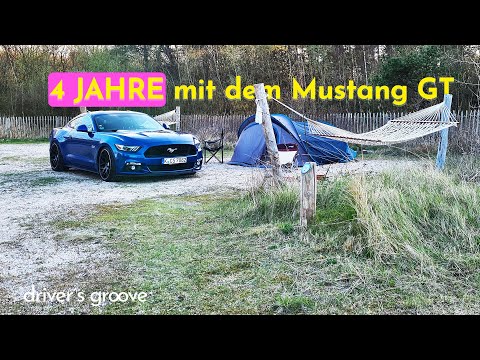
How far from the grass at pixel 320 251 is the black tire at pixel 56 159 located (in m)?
5.05

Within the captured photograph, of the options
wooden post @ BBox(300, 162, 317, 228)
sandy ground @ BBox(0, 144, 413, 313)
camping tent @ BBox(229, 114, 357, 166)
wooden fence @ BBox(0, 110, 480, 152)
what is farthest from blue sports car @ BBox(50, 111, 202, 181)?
wooden fence @ BBox(0, 110, 480, 152)

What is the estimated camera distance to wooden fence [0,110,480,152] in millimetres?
14453

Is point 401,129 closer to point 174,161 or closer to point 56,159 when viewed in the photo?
point 174,161

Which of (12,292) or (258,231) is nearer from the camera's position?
(12,292)

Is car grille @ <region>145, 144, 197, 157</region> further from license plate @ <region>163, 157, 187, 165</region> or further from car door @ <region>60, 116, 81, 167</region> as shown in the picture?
car door @ <region>60, 116, 81, 167</region>

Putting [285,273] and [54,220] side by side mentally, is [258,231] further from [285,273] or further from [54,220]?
[54,220]

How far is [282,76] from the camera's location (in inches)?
869

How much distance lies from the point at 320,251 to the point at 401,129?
5974 millimetres

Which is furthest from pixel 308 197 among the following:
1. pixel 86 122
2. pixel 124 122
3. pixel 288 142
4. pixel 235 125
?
pixel 235 125

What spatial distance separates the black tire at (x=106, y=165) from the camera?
9.44m

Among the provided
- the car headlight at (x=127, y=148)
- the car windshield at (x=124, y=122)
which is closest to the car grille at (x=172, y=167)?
the car headlight at (x=127, y=148)

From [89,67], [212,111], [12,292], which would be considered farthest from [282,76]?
[12,292]

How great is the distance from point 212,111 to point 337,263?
18.2 meters

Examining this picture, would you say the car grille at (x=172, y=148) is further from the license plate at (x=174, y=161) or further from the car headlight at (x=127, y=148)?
the car headlight at (x=127, y=148)
